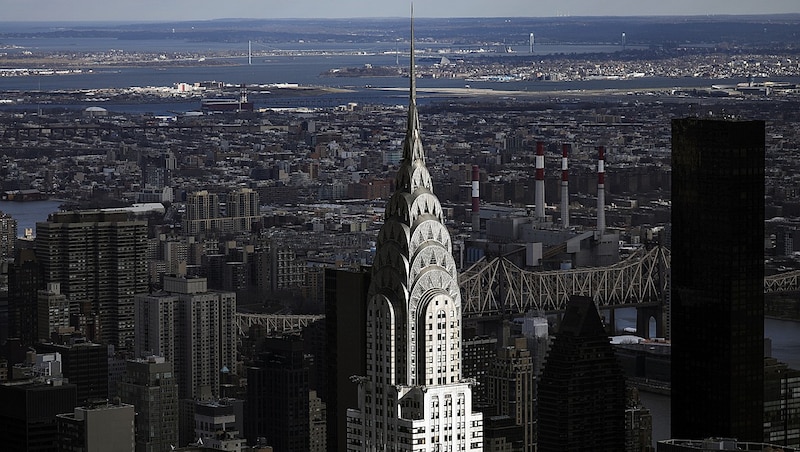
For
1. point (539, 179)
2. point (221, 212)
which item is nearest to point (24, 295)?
point (221, 212)

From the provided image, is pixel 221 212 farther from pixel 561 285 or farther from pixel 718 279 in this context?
pixel 718 279

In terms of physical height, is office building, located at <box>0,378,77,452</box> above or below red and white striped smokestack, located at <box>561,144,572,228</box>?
below

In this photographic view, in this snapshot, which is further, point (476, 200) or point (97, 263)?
Result: point (476, 200)

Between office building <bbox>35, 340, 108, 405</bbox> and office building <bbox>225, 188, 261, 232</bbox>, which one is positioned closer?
office building <bbox>35, 340, 108, 405</bbox>

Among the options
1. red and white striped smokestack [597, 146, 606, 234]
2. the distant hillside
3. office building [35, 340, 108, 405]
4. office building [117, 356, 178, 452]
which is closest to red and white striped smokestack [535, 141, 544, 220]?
red and white striped smokestack [597, 146, 606, 234]

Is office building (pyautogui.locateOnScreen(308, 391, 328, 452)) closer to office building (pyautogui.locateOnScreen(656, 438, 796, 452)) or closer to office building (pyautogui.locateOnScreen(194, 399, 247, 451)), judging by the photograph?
office building (pyautogui.locateOnScreen(194, 399, 247, 451))

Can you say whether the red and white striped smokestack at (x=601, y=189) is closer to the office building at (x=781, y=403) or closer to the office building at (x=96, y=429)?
the office building at (x=96, y=429)

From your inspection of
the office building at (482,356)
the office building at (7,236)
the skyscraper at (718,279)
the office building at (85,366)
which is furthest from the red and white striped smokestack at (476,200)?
the skyscraper at (718,279)
